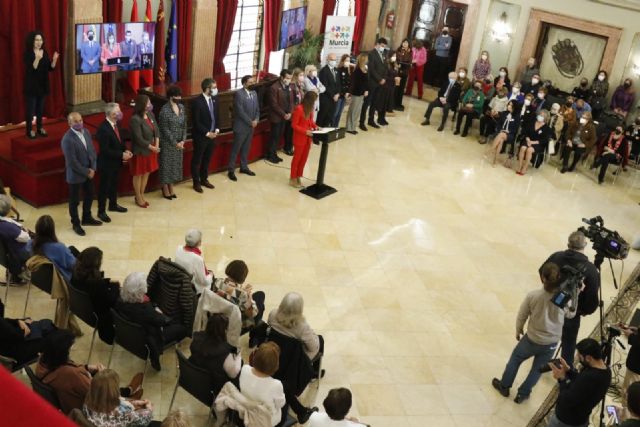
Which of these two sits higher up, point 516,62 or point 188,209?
point 516,62

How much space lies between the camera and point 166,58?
11.4 meters

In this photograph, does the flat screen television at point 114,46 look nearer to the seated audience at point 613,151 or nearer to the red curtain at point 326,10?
the red curtain at point 326,10

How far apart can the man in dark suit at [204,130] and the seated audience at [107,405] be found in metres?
5.36

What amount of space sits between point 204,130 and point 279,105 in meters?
1.84

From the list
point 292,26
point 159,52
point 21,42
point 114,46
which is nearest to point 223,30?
point 159,52

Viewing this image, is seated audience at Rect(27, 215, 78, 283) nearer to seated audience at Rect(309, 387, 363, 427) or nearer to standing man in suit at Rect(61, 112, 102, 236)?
standing man in suit at Rect(61, 112, 102, 236)

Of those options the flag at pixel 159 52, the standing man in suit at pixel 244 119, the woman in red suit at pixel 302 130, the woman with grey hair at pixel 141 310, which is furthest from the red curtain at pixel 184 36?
the woman with grey hair at pixel 141 310

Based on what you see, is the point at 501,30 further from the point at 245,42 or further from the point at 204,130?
the point at 204,130

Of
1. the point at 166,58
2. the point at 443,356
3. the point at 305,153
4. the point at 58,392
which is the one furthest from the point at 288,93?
the point at 58,392

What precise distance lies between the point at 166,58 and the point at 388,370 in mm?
7173

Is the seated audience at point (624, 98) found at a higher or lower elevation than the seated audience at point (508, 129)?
higher

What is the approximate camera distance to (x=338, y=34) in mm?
14516

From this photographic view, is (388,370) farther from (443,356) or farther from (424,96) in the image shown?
(424,96)

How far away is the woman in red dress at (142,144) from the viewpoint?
8.09m
